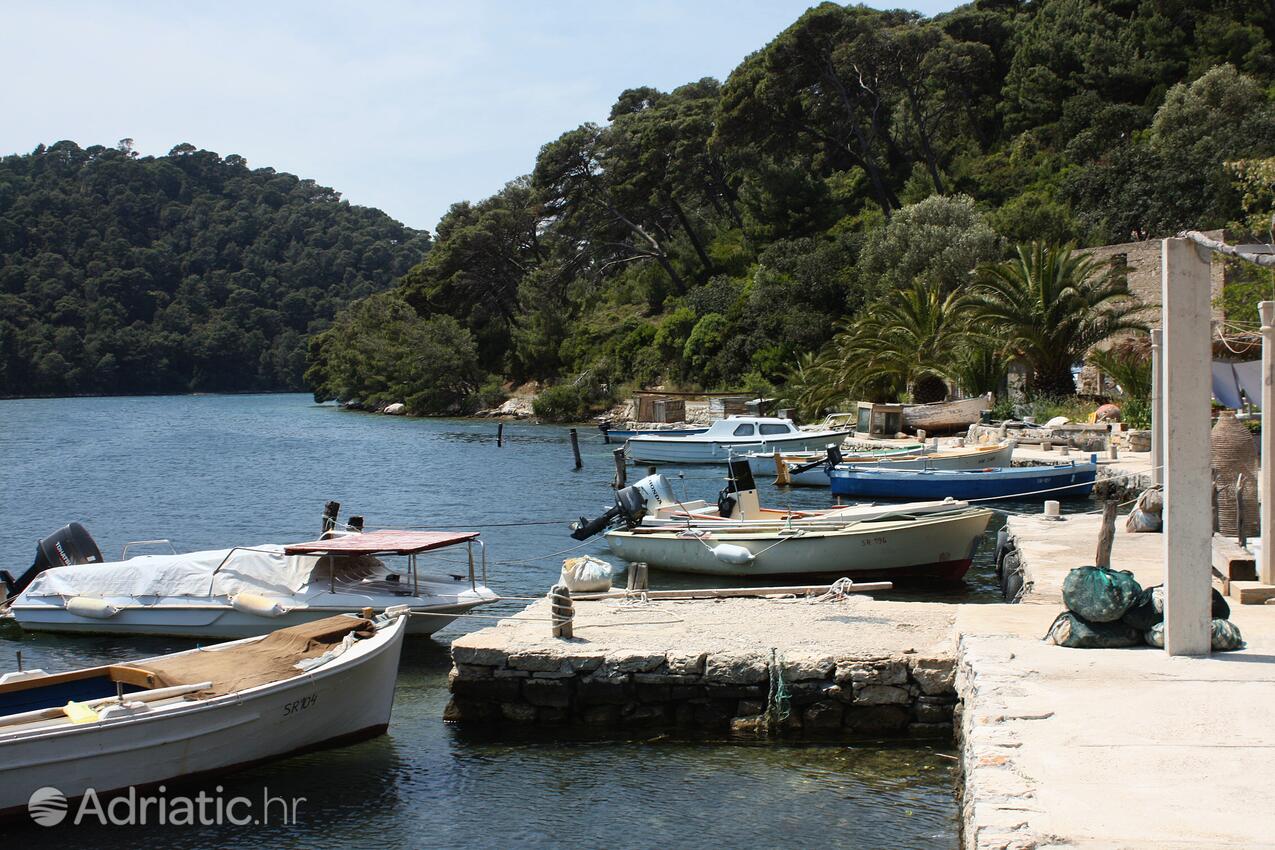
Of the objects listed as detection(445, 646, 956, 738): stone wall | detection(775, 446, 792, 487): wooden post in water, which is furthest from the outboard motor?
detection(775, 446, 792, 487): wooden post in water

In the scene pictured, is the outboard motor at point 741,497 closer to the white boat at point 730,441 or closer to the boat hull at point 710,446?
the boat hull at point 710,446

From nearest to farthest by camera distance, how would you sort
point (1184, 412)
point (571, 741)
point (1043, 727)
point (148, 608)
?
point (1043, 727), point (1184, 412), point (571, 741), point (148, 608)

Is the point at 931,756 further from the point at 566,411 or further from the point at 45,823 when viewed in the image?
the point at 566,411

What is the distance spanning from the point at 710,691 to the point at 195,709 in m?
4.73

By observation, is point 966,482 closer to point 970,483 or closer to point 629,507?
point 970,483

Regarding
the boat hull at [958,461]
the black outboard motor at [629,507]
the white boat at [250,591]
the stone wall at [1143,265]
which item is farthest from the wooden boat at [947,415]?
the white boat at [250,591]

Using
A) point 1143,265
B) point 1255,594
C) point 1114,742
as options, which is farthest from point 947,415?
point 1114,742

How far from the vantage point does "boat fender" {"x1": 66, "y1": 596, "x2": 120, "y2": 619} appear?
16.0 metres

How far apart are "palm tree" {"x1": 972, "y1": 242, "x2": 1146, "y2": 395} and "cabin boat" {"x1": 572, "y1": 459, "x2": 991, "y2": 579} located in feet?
63.6

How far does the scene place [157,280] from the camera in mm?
164750

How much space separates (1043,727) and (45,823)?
797cm

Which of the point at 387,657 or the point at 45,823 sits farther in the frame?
the point at 387,657

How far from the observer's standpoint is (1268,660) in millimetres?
8305

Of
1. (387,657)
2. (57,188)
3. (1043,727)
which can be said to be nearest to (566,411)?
(387,657)
